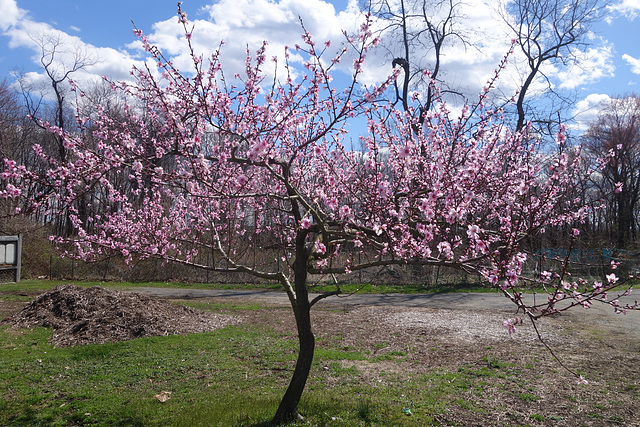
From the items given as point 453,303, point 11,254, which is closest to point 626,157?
point 453,303

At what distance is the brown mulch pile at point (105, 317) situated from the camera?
27.9 ft

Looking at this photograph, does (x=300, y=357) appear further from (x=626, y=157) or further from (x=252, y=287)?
(x=626, y=157)

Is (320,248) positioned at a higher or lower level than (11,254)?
higher

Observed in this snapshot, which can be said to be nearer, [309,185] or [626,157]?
[309,185]

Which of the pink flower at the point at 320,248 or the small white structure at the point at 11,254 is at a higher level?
the pink flower at the point at 320,248

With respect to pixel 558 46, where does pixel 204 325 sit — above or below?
below

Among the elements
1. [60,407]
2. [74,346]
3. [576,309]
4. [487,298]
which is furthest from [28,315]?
[576,309]

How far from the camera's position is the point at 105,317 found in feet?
29.6

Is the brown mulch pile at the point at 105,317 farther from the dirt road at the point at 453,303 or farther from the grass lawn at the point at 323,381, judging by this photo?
the dirt road at the point at 453,303

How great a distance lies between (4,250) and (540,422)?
1903 cm

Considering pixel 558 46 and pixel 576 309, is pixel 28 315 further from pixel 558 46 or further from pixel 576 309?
pixel 558 46

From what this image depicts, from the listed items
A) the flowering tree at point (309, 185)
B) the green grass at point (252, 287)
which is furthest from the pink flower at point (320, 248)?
the green grass at point (252, 287)

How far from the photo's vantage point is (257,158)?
354cm

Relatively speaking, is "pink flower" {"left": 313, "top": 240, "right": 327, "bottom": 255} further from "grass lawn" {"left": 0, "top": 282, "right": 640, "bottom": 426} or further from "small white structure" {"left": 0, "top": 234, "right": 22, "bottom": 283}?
"small white structure" {"left": 0, "top": 234, "right": 22, "bottom": 283}
